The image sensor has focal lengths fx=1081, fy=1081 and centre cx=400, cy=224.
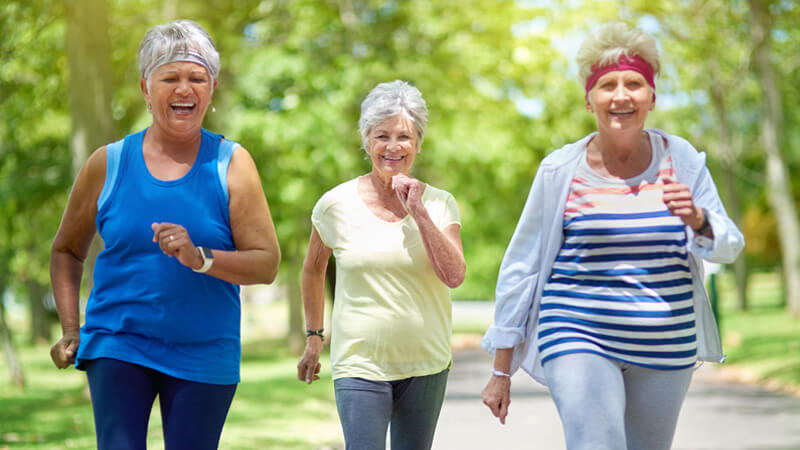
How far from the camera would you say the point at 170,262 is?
3.45 metres

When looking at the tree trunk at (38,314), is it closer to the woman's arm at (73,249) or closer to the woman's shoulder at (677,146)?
the woman's arm at (73,249)

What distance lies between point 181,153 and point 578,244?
1395 mm

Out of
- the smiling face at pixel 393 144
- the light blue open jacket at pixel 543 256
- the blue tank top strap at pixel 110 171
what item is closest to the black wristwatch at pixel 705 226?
the light blue open jacket at pixel 543 256

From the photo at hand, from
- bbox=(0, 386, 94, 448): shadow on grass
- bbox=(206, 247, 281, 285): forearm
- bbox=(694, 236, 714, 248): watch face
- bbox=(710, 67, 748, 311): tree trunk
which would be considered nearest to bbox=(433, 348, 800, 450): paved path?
bbox=(0, 386, 94, 448): shadow on grass

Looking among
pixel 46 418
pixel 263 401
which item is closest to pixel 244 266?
pixel 46 418

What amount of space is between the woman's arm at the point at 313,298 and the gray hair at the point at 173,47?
Result: 1248mm

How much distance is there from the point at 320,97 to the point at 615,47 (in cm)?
1591

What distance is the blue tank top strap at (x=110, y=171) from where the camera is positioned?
140 inches

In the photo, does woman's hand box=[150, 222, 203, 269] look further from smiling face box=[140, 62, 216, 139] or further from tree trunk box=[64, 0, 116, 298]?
tree trunk box=[64, 0, 116, 298]

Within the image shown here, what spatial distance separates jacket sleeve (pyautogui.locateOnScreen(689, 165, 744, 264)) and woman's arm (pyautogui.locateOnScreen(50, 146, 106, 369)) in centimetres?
200

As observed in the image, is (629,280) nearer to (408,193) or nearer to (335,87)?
(408,193)

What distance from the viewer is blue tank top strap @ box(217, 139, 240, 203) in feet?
11.7

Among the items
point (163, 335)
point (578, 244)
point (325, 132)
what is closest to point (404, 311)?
point (578, 244)

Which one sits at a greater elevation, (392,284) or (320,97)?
(320,97)
